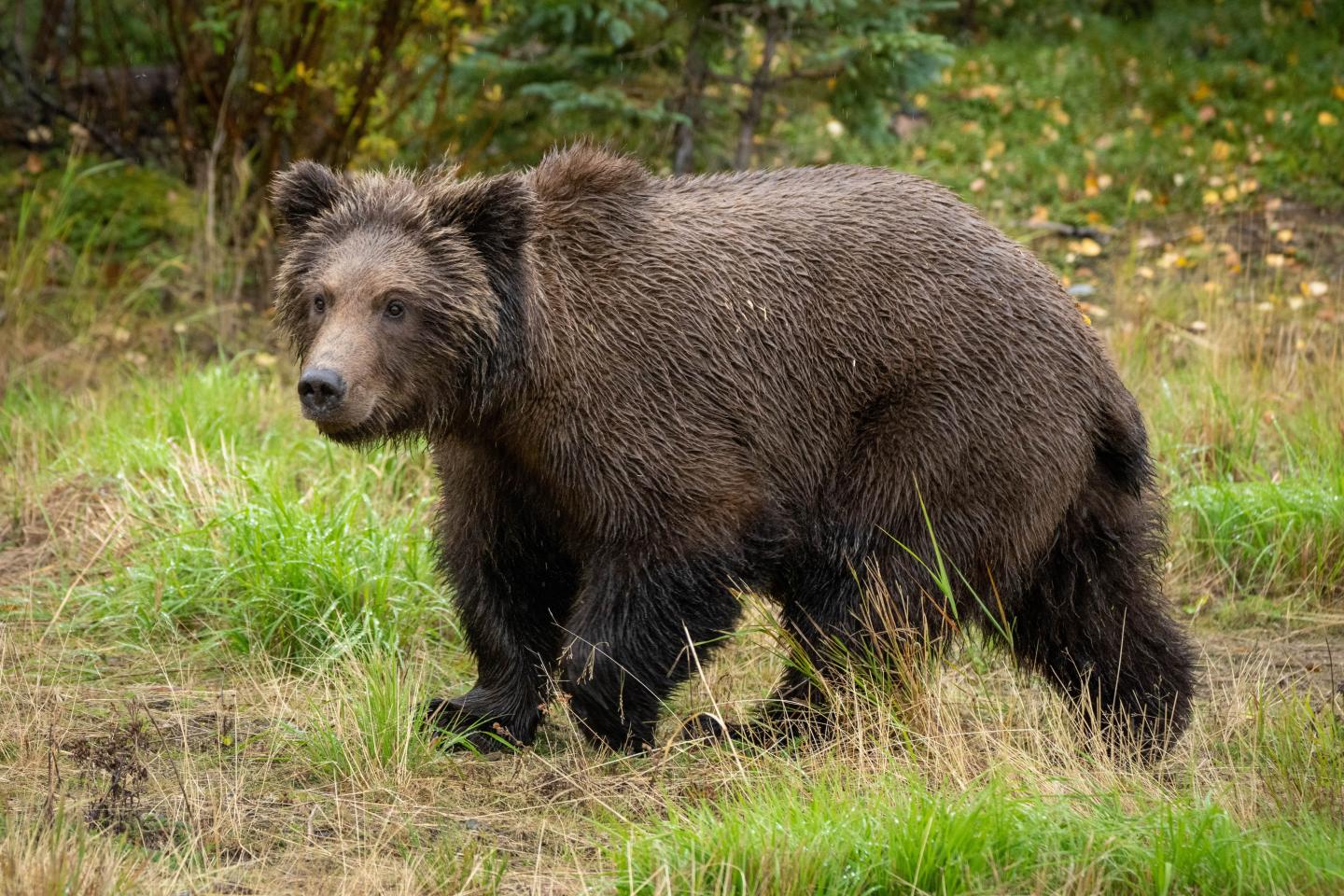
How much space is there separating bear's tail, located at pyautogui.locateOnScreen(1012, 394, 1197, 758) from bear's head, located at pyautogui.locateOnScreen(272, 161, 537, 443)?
2129 millimetres

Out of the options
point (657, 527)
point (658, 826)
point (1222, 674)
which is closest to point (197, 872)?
point (658, 826)

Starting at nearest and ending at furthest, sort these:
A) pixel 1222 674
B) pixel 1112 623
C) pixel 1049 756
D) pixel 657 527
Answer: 1. pixel 1049 756
2. pixel 657 527
3. pixel 1112 623
4. pixel 1222 674

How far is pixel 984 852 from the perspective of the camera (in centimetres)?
360

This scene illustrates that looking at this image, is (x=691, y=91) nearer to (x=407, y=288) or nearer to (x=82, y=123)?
(x=82, y=123)

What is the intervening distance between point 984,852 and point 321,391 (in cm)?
229

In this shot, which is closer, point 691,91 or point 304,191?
point 304,191

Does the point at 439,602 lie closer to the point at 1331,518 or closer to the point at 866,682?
the point at 866,682

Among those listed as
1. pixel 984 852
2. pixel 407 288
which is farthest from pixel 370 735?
pixel 984 852

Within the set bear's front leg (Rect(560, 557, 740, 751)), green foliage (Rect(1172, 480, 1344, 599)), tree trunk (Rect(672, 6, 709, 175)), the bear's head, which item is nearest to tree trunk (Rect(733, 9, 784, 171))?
tree trunk (Rect(672, 6, 709, 175))

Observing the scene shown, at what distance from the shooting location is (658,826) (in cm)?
395

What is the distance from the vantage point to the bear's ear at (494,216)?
189 inches

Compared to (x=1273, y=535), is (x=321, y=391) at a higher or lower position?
higher

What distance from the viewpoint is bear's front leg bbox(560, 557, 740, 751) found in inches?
195

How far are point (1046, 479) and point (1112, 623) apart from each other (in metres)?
0.65
